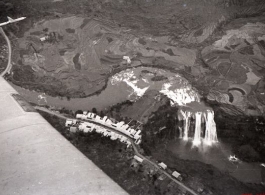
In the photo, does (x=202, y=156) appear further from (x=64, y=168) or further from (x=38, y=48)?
(x=38, y=48)

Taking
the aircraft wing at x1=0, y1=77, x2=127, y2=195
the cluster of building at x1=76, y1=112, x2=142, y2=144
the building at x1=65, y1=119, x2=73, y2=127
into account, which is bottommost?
the cluster of building at x1=76, y1=112, x2=142, y2=144

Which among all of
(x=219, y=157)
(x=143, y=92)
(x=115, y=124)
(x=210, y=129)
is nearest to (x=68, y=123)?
(x=115, y=124)

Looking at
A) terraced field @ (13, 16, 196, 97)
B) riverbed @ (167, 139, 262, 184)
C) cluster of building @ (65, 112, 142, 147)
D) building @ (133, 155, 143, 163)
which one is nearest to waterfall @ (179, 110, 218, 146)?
riverbed @ (167, 139, 262, 184)

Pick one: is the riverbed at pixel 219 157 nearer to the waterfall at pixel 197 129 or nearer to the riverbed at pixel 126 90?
the waterfall at pixel 197 129

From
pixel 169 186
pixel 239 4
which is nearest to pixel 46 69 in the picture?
pixel 169 186

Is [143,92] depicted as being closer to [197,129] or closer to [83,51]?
[197,129]

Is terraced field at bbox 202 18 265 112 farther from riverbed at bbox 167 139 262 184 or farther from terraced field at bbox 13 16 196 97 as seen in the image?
riverbed at bbox 167 139 262 184
